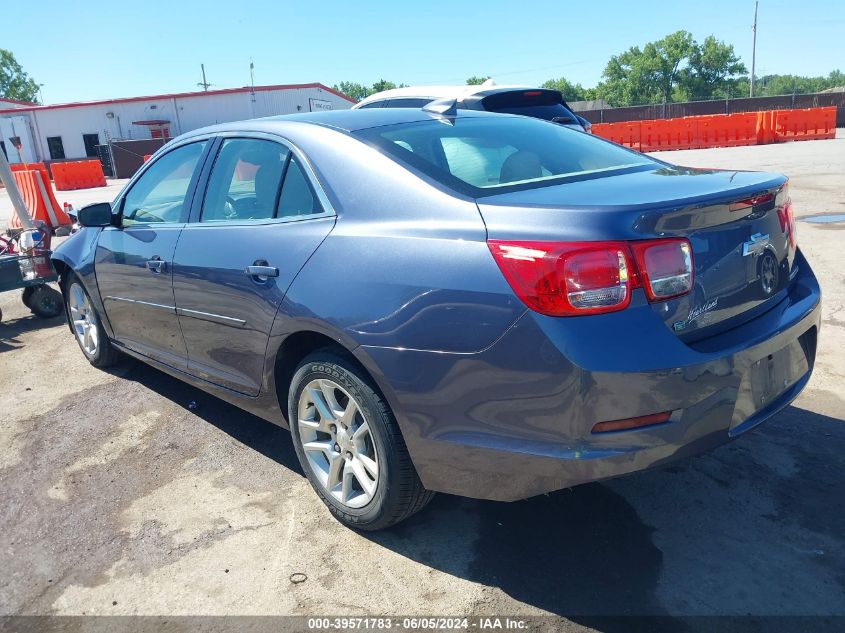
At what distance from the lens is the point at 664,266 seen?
2.16 m

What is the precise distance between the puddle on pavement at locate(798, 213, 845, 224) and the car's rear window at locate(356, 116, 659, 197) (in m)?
6.24

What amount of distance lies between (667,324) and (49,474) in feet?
10.5

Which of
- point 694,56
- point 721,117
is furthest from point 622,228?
point 694,56

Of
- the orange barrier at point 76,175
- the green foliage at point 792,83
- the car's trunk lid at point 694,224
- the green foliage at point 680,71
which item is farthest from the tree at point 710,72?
the car's trunk lid at point 694,224

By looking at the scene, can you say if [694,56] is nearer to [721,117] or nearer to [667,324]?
[721,117]

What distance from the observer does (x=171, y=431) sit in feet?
13.3

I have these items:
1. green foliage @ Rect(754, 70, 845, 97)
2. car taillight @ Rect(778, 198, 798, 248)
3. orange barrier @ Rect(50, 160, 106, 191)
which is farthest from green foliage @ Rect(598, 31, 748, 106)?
car taillight @ Rect(778, 198, 798, 248)

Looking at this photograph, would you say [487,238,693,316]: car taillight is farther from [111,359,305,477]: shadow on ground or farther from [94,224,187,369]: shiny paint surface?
[94,224,187,369]: shiny paint surface

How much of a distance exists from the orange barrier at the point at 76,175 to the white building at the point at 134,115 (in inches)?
505

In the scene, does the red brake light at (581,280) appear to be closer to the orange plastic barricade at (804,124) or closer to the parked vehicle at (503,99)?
the parked vehicle at (503,99)

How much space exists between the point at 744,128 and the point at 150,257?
2486 cm

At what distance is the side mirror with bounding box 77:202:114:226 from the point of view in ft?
14.1

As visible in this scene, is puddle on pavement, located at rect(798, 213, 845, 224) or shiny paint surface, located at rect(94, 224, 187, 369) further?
puddle on pavement, located at rect(798, 213, 845, 224)

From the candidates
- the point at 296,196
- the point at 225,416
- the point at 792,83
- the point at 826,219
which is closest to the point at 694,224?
the point at 296,196
